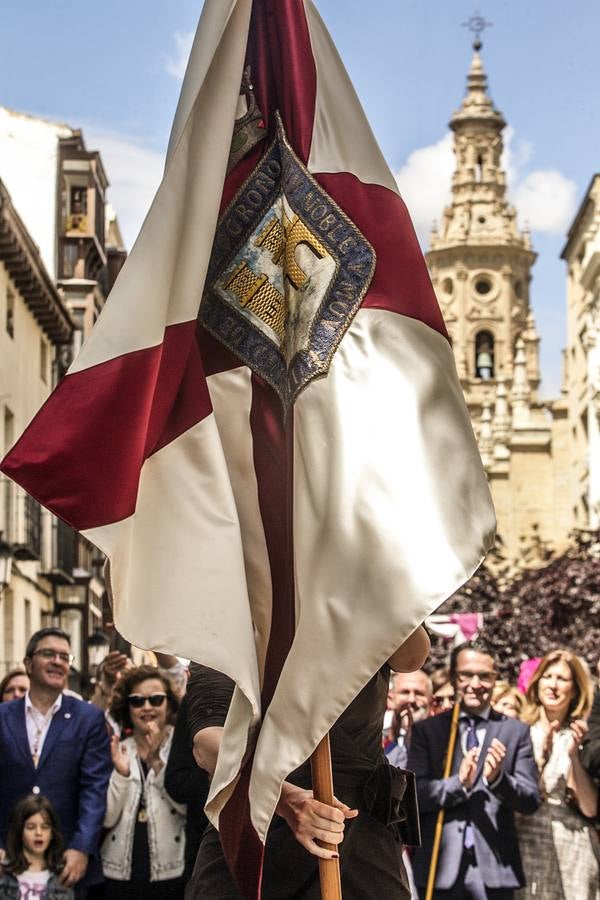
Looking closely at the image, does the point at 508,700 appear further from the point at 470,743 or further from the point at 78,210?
the point at 78,210

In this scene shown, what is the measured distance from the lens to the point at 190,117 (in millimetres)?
5469

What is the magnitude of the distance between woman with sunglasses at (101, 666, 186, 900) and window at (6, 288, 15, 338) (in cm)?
2148

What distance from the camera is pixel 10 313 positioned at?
31.1m

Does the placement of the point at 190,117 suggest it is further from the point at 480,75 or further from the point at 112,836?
the point at 480,75

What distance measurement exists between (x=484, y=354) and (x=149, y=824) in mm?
111215

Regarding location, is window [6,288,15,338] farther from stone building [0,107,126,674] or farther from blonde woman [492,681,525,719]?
blonde woman [492,681,525,719]

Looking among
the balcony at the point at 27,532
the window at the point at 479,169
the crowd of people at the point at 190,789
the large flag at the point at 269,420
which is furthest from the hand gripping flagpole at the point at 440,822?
the window at the point at 479,169

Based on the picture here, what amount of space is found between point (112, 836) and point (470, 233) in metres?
110

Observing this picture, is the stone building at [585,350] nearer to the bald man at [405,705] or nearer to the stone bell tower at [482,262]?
the bald man at [405,705]

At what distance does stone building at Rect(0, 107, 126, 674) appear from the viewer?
29938 mm

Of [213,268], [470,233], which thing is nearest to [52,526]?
[213,268]

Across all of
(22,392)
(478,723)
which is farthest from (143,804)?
(22,392)

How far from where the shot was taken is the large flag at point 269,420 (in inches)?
197

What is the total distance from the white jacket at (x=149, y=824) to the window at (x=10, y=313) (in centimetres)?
2167
